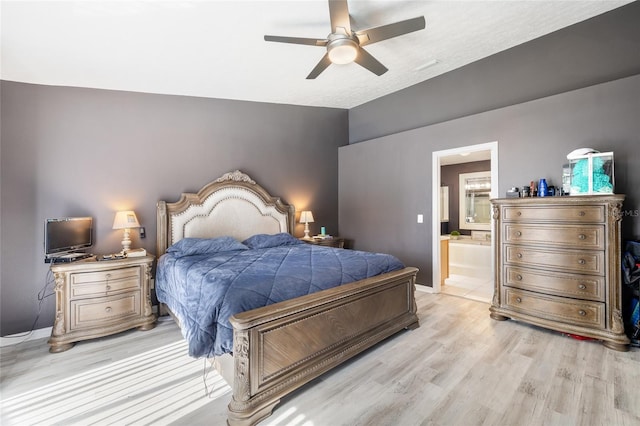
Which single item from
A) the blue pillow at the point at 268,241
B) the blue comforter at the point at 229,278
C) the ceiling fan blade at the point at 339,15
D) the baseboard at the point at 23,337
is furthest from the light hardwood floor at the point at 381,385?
the ceiling fan blade at the point at 339,15

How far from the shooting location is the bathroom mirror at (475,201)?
21.5 ft

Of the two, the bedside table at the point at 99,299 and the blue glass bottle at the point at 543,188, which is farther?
the blue glass bottle at the point at 543,188

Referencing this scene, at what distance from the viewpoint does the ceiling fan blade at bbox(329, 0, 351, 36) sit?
2242mm

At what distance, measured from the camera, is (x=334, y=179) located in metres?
5.64

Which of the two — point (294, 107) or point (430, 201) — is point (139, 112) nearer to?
point (294, 107)

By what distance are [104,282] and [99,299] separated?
0.56ft

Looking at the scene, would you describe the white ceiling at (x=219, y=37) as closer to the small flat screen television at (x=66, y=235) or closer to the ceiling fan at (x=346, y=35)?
the ceiling fan at (x=346, y=35)

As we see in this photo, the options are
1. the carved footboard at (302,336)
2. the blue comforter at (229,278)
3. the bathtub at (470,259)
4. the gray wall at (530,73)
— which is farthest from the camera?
the bathtub at (470,259)

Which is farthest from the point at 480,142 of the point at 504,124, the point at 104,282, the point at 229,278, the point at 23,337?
the point at 23,337

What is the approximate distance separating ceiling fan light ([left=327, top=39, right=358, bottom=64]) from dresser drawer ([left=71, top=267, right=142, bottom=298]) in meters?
2.97

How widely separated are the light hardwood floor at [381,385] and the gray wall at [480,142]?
166cm

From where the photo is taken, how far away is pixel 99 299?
9.55ft

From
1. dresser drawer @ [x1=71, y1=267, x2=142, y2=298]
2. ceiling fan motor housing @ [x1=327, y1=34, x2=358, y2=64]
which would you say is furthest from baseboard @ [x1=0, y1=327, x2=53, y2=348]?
ceiling fan motor housing @ [x1=327, y1=34, x2=358, y2=64]

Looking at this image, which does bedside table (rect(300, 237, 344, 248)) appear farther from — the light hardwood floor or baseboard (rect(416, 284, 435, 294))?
the light hardwood floor
